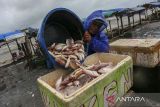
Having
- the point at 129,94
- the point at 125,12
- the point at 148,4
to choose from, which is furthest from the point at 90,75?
the point at 148,4

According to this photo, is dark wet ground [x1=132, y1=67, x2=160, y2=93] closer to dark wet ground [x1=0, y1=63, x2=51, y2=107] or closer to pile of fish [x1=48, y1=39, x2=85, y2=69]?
pile of fish [x1=48, y1=39, x2=85, y2=69]

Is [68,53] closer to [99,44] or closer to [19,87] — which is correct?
[99,44]

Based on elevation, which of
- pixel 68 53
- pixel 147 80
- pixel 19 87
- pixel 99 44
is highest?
pixel 68 53

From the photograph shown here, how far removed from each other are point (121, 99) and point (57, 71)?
3.97 ft

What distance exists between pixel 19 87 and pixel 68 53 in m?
4.77

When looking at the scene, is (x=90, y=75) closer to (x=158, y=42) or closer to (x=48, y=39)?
(x=48, y=39)

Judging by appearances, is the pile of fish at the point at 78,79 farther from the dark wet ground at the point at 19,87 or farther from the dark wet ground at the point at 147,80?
the dark wet ground at the point at 19,87

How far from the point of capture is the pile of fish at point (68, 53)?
2984mm

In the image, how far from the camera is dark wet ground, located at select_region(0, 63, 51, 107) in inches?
234

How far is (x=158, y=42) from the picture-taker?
13.8 feet

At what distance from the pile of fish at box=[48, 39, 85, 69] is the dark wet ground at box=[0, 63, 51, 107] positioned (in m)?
2.86

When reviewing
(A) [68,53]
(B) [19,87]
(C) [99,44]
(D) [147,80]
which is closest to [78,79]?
(A) [68,53]

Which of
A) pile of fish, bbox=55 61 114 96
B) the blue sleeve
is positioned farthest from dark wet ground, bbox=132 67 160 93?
pile of fish, bbox=55 61 114 96

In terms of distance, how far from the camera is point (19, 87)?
7.19m
